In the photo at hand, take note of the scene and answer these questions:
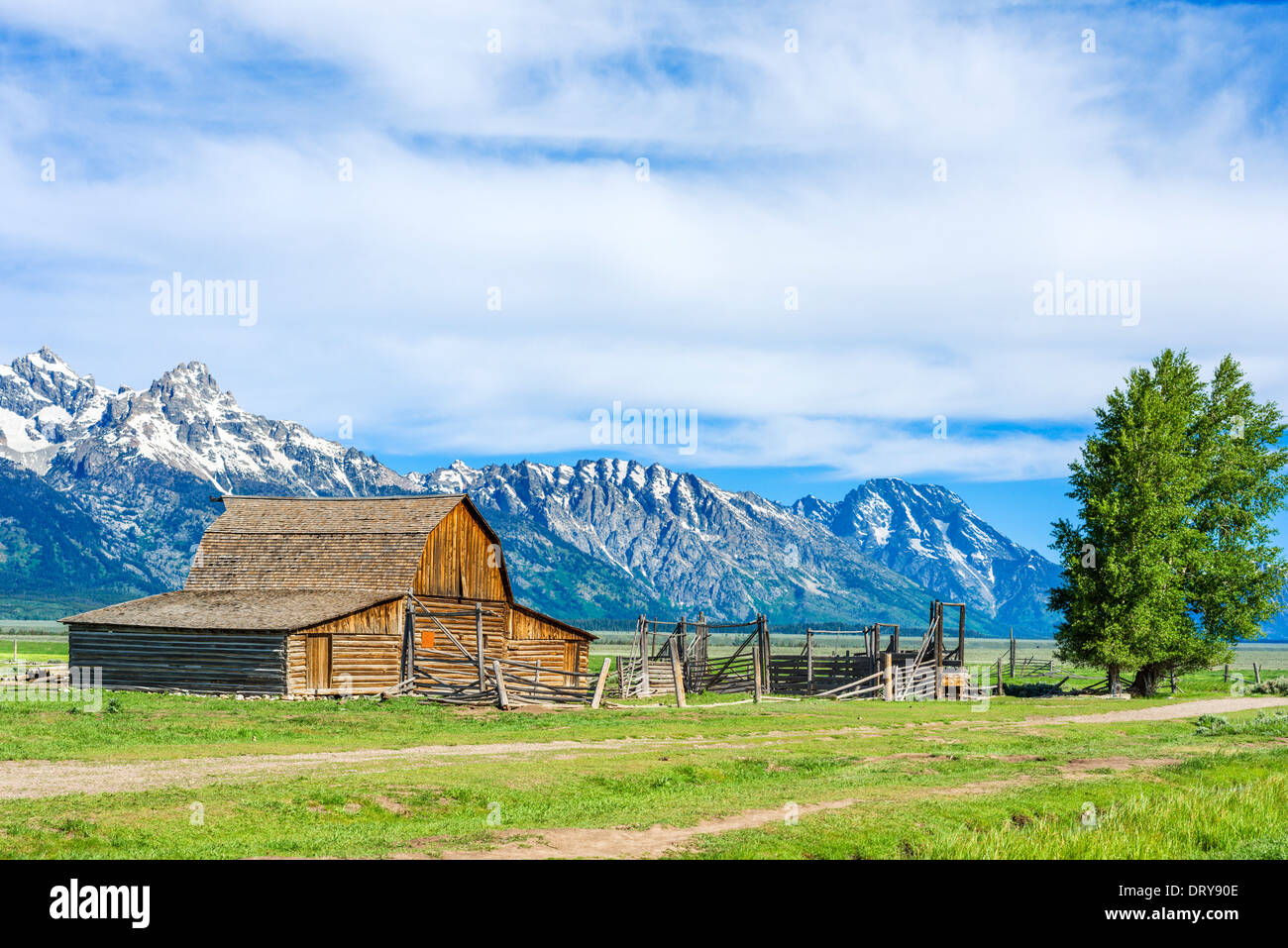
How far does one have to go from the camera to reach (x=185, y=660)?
46125 millimetres

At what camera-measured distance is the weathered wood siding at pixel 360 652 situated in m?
44.6

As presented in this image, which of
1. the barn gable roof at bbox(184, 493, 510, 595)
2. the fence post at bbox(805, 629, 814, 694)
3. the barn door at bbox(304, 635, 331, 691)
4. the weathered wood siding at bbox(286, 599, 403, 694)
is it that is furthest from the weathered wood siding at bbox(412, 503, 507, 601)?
the fence post at bbox(805, 629, 814, 694)

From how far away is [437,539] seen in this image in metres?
52.5

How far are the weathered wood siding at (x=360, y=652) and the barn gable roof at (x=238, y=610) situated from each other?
0.59 m

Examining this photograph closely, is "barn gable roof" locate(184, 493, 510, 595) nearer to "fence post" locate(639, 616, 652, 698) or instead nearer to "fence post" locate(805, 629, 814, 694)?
"fence post" locate(639, 616, 652, 698)

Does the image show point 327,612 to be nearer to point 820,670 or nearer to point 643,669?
point 643,669

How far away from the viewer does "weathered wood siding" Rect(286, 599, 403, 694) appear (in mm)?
44625

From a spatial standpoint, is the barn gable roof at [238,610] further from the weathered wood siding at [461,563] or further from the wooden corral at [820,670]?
the wooden corral at [820,670]

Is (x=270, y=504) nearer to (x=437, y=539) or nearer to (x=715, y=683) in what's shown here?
(x=437, y=539)

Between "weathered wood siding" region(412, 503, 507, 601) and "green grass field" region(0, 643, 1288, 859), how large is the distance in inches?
659

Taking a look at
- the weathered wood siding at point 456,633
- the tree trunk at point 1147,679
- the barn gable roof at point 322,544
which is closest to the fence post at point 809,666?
the weathered wood siding at point 456,633
